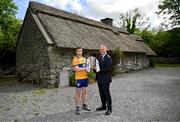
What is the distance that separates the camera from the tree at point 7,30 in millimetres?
20916

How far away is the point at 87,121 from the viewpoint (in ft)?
21.5

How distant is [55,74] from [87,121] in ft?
25.8

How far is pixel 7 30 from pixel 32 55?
7173 mm

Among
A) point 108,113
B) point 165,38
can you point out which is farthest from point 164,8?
point 108,113

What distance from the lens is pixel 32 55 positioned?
16.0m

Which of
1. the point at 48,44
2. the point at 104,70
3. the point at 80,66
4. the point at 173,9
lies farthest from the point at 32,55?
the point at 173,9

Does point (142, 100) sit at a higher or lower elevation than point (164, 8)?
lower

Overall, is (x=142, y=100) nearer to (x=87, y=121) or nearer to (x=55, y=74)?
(x=87, y=121)

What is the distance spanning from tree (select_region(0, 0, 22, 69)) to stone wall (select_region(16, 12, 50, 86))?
3722 mm

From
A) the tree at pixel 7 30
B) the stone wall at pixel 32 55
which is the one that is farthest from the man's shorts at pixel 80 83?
the tree at pixel 7 30

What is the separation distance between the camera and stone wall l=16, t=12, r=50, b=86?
14547mm

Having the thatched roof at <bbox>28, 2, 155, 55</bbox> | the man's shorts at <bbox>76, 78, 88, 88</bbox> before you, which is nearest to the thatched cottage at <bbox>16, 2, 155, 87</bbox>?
the thatched roof at <bbox>28, 2, 155, 55</bbox>

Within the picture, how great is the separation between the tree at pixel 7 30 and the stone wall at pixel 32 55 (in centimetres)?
372

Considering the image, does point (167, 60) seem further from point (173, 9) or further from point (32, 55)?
point (32, 55)
